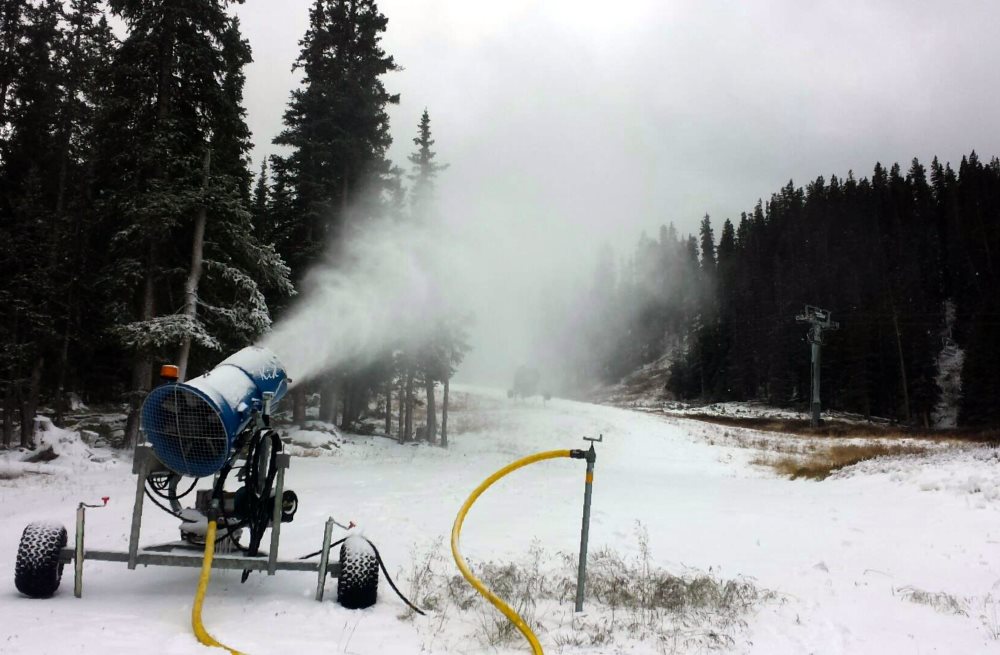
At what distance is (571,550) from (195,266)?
1462cm

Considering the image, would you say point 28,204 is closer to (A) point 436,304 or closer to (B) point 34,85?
(B) point 34,85

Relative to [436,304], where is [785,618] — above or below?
below

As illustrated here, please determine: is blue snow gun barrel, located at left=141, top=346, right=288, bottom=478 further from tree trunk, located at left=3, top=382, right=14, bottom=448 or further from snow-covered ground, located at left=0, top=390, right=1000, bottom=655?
tree trunk, located at left=3, top=382, right=14, bottom=448

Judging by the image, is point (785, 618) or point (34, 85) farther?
point (34, 85)

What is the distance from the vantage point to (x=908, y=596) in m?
6.52

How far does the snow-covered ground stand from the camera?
15.8 ft

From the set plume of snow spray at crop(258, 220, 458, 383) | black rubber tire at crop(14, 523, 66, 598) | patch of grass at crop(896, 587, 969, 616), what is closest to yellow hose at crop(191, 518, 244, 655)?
black rubber tire at crop(14, 523, 66, 598)

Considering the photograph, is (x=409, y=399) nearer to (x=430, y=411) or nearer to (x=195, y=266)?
(x=430, y=411)

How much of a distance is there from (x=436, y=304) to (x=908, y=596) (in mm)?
28259

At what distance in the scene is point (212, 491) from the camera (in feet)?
19.1

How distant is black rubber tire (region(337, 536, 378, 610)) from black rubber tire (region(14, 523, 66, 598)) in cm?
246

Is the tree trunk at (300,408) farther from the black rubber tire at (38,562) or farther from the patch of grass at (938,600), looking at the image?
the patch of grass at (938,600)

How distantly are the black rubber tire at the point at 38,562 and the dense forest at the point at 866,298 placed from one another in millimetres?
59931

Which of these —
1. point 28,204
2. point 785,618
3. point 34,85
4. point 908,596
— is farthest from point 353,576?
point 34,85
